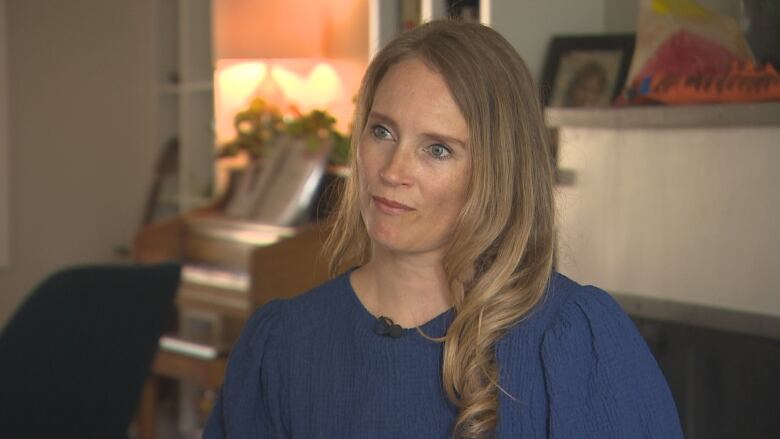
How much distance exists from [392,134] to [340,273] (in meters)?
0.29

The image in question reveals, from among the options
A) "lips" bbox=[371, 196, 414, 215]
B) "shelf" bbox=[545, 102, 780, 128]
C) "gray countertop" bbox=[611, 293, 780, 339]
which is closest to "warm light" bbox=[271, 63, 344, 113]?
"shelf" bbox=[545, 102, 780, 128]

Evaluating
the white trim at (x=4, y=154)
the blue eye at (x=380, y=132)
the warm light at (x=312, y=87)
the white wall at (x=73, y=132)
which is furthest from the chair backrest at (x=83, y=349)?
Result: the white trim at (x=4, y=154)

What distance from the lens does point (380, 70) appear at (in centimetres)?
137

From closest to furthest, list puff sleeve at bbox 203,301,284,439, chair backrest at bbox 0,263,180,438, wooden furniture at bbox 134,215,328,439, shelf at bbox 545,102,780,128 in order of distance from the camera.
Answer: puff sleeve at bbox 203,301,284,439 → shelf at bbox 545,102,780,128 → chair backrest at bbox 0,263,180,438 → wooden furniture at bbox 134,215,328,439

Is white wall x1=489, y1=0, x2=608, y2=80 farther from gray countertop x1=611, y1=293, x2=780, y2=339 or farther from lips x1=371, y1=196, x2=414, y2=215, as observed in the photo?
lips x1=371, y1=196, x2=414, y2=215

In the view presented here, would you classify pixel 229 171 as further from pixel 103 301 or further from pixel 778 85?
pixel 778 85

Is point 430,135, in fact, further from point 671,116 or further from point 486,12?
point 486,12

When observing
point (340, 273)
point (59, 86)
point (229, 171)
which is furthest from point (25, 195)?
point (340, 273)

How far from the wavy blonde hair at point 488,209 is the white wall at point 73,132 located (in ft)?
13.5

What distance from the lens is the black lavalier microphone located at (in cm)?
133

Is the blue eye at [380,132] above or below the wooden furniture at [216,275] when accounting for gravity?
above

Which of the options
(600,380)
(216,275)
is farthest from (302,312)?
(216,275)

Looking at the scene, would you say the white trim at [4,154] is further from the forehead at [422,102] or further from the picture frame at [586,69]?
the forehead at [422,102]

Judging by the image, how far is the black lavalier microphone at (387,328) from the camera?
1326 mm
